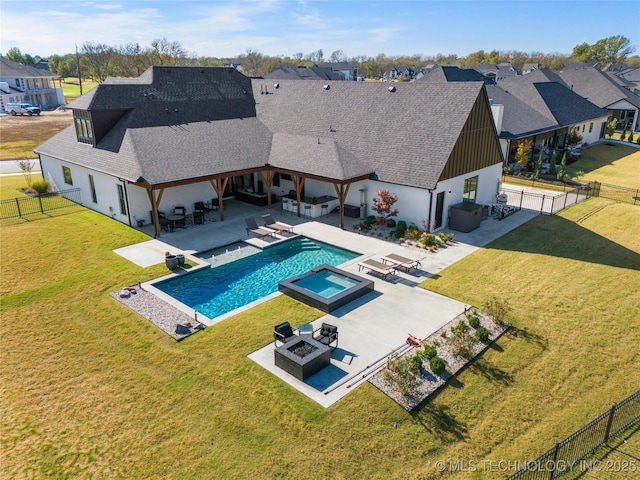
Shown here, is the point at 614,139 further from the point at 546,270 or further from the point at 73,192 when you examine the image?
the point at 73,192

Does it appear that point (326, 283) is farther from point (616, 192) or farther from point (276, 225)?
point (616, 192)

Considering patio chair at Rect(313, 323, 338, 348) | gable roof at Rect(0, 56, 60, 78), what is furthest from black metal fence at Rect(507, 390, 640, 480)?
gable roof at Rect(0, 56, 60, 78)

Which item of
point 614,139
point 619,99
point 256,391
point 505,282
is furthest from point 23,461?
point 619,99

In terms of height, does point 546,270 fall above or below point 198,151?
below

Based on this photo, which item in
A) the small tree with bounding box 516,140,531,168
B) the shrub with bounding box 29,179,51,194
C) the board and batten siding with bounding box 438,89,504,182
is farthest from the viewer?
the small tree with bounding box 516,140,531,168

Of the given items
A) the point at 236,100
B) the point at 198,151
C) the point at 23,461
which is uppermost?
the point at 236,100

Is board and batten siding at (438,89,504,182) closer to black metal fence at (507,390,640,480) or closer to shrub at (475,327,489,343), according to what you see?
shrub at (475,327,489,343)
